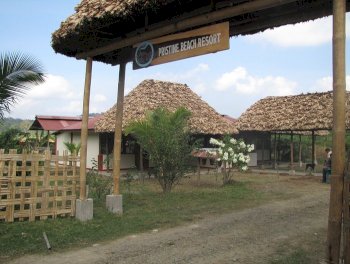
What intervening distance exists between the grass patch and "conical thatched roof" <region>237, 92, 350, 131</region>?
918cm

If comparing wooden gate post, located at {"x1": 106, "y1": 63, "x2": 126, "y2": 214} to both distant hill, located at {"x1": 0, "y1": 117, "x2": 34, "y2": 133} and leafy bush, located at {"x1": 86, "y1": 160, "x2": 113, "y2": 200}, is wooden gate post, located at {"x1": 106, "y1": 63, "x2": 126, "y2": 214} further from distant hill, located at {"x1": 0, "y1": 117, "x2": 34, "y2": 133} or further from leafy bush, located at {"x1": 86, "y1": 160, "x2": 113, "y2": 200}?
distant hill, located at {"x1": 0, "y1": 117, "x2": 34, "y2": 133}

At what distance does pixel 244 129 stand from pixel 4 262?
64.5ft

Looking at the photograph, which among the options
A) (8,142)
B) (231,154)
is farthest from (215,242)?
(231,154)

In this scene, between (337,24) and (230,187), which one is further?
(230,187)

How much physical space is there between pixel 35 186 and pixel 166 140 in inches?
197

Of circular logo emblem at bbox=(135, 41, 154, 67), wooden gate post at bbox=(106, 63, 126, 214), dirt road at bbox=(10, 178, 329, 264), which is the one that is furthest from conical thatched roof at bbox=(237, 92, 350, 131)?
circular logo emblem at bbox=(135, 41, 154, 67)

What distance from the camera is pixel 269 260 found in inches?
207

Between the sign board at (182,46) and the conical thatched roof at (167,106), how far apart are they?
11368mm

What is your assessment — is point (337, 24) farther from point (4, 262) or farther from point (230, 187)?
point (230, 187)

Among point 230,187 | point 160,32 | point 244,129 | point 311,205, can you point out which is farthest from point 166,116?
point 244,129

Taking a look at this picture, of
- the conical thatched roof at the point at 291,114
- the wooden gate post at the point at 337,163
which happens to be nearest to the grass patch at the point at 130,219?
the wooden gate post at the point at 337,163

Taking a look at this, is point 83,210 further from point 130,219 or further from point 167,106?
point 167,106

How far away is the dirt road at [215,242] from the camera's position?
5.40 m

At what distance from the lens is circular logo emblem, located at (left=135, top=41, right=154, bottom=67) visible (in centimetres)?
668
